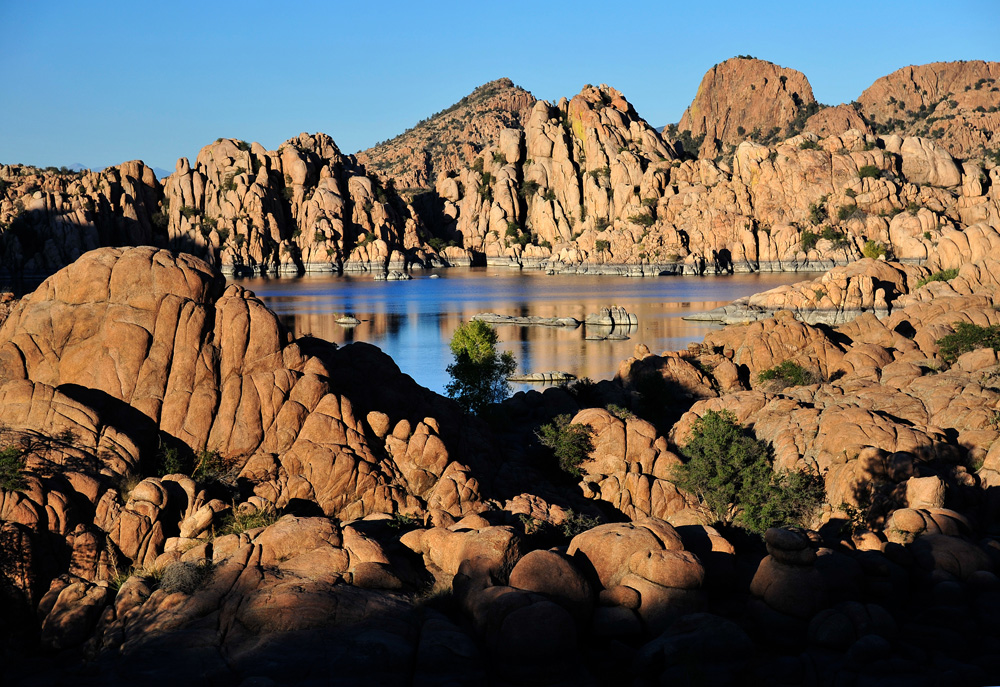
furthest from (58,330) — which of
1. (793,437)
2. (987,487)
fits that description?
(987,487)

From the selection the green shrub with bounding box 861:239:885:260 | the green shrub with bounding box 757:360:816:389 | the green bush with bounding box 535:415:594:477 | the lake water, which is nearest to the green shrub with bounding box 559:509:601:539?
the green bush with bounding box 535:415:594:477

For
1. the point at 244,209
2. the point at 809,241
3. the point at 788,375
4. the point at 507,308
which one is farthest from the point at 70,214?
the point at 788,375

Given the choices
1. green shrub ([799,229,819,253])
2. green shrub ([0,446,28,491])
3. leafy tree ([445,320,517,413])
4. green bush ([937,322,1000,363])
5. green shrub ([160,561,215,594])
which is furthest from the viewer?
green shrub ([799,229,819,253])

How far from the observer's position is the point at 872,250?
5625 inches

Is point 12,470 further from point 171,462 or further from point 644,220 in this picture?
point 644,220

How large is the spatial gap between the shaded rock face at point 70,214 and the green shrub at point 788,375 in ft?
444

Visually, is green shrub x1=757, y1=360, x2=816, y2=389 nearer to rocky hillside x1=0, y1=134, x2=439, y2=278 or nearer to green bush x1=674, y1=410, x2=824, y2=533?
green bush x1=674, y1=410, x2=824, y2=533

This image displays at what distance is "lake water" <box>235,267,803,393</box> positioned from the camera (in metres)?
72.4

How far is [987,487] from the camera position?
23484 mm

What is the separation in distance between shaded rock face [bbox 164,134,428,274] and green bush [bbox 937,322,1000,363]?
495 feet

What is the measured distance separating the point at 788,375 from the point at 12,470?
3588 centimetres

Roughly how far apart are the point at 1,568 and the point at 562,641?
1103cm

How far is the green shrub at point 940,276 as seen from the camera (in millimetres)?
72375

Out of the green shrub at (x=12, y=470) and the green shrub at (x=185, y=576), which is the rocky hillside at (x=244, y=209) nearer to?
the green shrub at (x=12, y=470)
